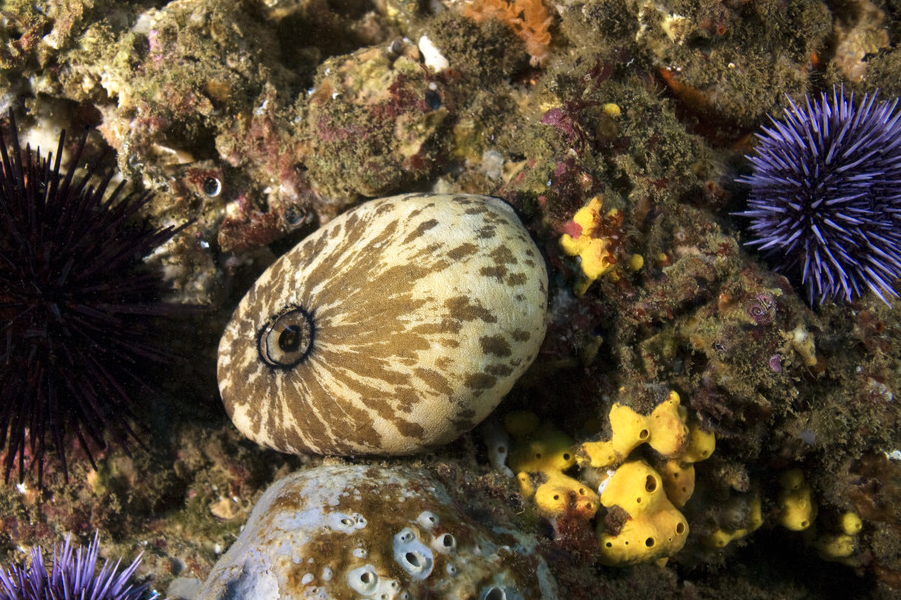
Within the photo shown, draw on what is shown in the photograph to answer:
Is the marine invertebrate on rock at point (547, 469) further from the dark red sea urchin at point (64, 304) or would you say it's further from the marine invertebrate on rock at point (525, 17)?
the marine invertebrate on rock at point (525, 17)

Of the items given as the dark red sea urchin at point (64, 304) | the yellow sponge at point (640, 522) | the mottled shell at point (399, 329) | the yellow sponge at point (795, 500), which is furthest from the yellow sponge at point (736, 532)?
the dark red sea urchin at point (64, 304)

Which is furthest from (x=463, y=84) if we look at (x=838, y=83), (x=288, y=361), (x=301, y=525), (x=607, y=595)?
(x=607, y=595)

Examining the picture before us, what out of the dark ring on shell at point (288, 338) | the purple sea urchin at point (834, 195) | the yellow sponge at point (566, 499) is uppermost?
the dark ring on shell at point (288, 338)

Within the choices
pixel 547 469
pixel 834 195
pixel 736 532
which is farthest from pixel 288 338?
→ pixel 834 195

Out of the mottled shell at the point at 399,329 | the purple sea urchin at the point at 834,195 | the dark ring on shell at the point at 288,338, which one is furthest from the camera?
the purple sea urchin at the point at 834,195

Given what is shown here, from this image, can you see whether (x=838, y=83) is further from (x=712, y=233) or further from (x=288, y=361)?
(x=288, y=361)

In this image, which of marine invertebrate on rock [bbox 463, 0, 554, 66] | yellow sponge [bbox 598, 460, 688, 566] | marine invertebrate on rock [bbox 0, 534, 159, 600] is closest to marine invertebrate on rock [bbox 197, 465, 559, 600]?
yellow sponge [bbox 598, 460, 688, 566]
